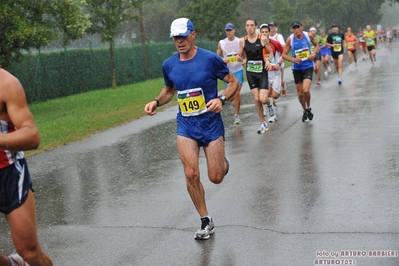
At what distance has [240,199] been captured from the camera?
26.6 ft

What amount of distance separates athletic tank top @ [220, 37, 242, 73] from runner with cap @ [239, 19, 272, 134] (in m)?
1.45

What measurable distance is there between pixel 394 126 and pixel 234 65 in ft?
11.9

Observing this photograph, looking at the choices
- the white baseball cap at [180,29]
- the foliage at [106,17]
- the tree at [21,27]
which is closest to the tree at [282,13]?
the foliage at [106,17]

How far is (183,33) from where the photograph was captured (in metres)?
6.68

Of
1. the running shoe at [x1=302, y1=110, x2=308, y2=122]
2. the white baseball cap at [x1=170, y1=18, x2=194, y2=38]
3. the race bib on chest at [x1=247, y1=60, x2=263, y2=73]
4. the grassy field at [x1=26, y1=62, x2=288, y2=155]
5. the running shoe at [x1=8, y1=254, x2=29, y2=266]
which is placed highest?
the white baseball cap at [x1=170, y1=18, x2=194, y2=38]

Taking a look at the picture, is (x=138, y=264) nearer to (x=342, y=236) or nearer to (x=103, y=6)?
(x=342, y=236)

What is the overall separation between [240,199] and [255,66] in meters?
5.69

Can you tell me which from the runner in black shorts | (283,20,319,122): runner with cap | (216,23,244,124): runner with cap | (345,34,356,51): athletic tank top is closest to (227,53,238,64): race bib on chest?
(216,23,244,124): runner with cap

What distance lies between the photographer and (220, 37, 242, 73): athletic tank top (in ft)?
49.6

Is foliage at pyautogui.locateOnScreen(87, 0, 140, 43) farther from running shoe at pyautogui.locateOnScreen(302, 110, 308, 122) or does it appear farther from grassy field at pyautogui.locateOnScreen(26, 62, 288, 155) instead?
running shoe at pyautogui.locateOnScreen(302, 110, 308, 122)

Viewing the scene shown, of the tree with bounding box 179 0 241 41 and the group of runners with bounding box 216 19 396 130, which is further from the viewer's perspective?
the tree with bounding box 179 0 241 41

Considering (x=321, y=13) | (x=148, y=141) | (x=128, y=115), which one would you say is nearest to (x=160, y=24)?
(x=321, y=13)

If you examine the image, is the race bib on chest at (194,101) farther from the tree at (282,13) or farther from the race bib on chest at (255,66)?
the tree at (282,13)

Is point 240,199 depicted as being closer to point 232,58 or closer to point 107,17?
point 232,58
